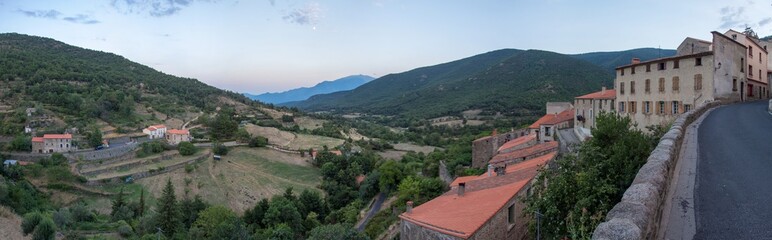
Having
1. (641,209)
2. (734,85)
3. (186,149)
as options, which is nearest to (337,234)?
(641,209)

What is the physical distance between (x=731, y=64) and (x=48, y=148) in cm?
5499

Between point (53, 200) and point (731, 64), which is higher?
point (731, 64)

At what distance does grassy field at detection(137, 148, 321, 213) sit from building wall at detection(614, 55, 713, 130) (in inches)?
1169

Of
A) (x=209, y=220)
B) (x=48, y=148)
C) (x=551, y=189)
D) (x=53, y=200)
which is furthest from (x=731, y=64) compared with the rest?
(x=48, y=148)

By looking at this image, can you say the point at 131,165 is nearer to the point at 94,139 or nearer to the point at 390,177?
the point at 94,139

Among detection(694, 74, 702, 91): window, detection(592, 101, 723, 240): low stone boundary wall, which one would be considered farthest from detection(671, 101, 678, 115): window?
detection(592, 101, 723, 240): low stone boundary wall

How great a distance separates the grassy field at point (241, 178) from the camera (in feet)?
125

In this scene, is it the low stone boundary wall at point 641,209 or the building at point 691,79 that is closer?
the low stone boundary wall at point 641,209

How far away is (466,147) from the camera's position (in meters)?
35.3

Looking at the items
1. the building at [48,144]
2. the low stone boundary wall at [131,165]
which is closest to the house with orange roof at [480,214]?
the low stone boundary wall at [131,165]

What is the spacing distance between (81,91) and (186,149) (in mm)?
29750

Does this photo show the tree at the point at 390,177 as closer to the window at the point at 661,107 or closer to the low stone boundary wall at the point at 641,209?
the window at the point at 661,107

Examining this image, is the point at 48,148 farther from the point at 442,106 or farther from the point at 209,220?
the point at 442,106

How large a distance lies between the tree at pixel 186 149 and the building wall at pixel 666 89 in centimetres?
4341
